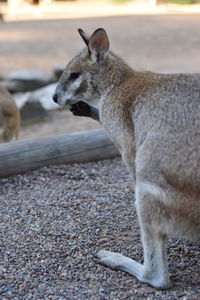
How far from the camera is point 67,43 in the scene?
16.7 meters

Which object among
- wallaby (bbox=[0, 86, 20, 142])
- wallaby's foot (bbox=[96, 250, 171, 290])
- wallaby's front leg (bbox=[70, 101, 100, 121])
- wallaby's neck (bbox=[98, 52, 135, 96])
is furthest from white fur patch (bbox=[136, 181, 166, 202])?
wallaby (bbox=[0, 86, 20, 142])

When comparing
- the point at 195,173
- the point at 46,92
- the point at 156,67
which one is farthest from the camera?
the point at 156,67

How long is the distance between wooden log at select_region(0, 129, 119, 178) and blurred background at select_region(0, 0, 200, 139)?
2.35 m

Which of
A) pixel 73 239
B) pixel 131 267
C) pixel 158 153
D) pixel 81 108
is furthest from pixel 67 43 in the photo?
Result: pixel 158 153

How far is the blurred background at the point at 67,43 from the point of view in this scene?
914 cm

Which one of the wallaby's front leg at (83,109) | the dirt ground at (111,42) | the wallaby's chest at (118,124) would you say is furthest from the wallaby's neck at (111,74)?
the dirt ground at (111,42)

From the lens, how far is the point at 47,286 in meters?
3.43

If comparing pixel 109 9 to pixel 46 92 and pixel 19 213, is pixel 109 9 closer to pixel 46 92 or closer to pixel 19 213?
pixel 46 92

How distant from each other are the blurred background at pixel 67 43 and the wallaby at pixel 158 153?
14.7ft

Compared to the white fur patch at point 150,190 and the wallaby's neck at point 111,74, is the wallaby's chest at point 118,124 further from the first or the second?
the white fur patch at point 150,190

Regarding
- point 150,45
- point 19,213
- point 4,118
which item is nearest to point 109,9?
point 150,45

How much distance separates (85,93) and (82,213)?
Result: 1.00 meters

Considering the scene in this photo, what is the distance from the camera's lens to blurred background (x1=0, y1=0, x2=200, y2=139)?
9141 mm

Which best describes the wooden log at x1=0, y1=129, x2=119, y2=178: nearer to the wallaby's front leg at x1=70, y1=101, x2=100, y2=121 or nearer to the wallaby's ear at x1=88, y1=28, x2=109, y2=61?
the wallaby's front leg at x1=70, y1=101, x2=100, y2=121
